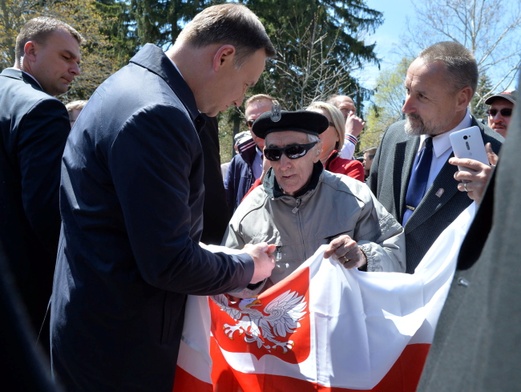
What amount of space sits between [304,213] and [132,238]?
131cm

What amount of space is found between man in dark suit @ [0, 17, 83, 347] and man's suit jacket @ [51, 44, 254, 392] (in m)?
0.73

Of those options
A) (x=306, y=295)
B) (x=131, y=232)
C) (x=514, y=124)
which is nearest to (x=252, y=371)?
(x=306, y=295)

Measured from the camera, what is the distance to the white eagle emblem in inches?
95.3

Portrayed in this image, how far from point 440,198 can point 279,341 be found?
117 centimetres

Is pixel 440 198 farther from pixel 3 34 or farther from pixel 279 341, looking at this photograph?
pixel 3 34

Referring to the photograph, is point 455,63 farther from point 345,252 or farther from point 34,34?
point 34,34

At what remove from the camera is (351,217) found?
112 inches

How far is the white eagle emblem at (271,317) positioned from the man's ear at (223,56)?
3.22 ft

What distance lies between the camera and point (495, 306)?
2.08 feet

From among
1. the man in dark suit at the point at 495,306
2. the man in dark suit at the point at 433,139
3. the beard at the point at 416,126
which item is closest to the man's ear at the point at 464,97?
the man in dark suit at the point at 433,139

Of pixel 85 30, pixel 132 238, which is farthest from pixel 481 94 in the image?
pixel 132 238

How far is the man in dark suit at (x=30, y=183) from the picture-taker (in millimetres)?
2723

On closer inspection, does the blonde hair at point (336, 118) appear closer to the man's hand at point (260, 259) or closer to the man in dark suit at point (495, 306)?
the man's hand at point (260, 259)

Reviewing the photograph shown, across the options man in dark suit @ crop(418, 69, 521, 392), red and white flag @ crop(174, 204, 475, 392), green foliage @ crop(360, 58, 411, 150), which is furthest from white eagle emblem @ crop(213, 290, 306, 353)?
green foliage @ crop(360, 58, 411, 150)
